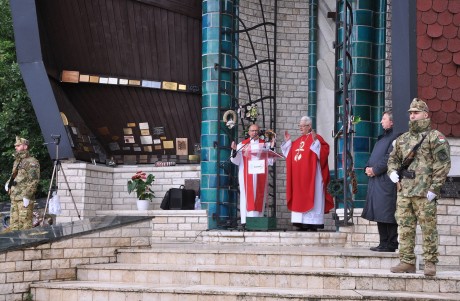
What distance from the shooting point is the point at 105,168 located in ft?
47.8

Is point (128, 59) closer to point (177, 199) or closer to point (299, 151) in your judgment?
point (177, 199)

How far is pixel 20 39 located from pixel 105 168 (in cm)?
256

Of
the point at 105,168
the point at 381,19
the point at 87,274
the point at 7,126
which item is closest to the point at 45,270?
the point at 87,274

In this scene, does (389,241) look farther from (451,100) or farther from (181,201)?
(181,201)

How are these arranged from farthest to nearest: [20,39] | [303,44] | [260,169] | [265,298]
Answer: [303,44] < [20,39] < [260,169] < [265,298]

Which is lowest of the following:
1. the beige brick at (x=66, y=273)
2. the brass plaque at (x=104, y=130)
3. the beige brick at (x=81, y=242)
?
the beige brick at (x=66, y=273)

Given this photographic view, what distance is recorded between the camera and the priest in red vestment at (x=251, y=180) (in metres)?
13.0

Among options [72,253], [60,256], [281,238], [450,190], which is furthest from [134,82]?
[450,190]

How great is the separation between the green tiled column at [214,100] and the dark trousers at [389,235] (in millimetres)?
4402

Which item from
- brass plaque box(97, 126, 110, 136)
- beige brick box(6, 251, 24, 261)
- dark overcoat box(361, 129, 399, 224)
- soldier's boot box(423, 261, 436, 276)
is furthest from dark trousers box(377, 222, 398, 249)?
brass plaque box(97, 126, 110, 136)

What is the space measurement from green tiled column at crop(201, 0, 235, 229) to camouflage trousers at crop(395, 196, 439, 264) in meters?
5.68

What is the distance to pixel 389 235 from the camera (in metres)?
9.45

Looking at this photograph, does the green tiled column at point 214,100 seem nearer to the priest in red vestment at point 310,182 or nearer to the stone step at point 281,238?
the stone step at point 281,238

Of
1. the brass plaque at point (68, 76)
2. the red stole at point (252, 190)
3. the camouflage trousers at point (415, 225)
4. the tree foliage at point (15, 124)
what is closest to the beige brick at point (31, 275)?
the camouflage trousers at point (415, 225)
